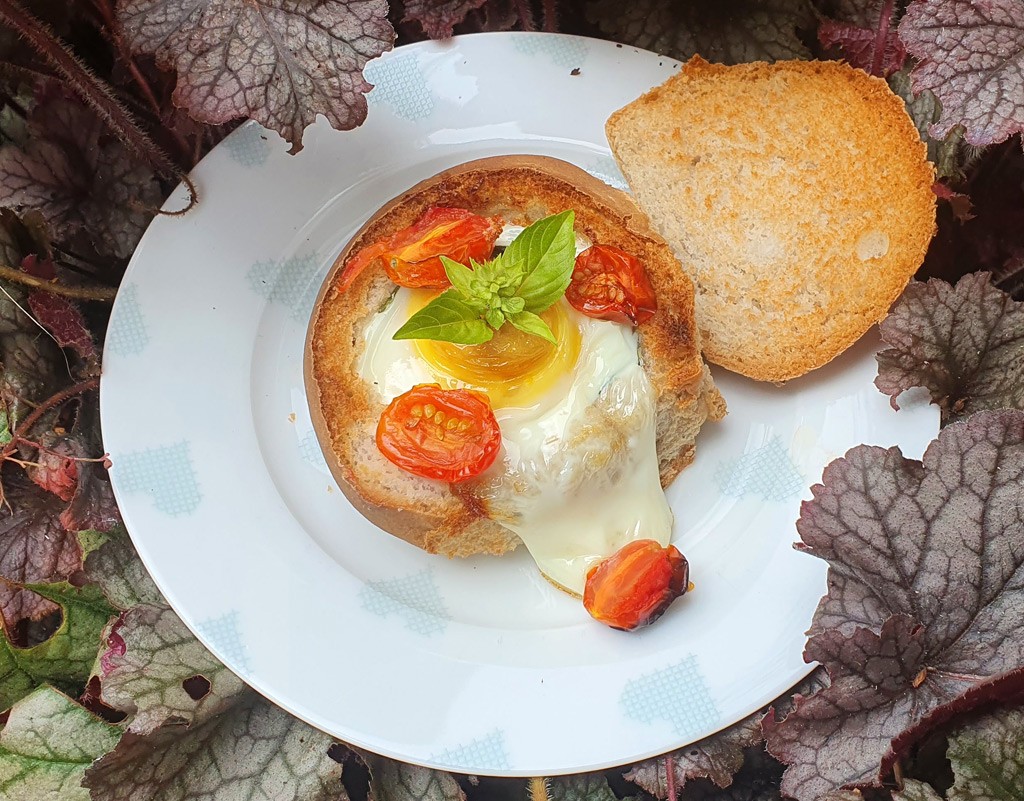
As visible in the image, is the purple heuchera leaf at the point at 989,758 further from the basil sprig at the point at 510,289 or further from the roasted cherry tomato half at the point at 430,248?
the roasted cherry tomato half at the point at 430,248

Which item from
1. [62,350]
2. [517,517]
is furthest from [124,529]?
[517,517]

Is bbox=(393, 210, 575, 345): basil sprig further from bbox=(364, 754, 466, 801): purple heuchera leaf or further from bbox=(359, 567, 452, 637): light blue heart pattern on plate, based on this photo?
bbox=(364, 754, 466, 801): purple heuchera leaf

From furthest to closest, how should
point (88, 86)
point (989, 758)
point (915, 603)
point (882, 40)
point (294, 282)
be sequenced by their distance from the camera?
point (294, 282) < point (882, 40) < point (88, 86) < point (915, 603) < point (989, 758)

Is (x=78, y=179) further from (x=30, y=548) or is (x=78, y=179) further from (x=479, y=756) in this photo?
(x=479, y=756)

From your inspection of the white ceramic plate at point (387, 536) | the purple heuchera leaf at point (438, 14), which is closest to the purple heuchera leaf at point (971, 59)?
the white ceramic plate at point (387, 536)

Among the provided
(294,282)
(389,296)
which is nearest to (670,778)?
(389,296)

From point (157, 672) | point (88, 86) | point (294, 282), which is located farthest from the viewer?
point (294, 282)

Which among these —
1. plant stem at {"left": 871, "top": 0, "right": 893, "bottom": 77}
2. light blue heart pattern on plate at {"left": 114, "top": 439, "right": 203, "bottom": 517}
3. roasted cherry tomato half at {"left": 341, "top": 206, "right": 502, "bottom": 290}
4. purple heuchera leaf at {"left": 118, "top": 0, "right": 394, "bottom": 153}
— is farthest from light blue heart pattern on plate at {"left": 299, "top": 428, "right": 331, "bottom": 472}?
plant stem at {"left": 871, "top": 0, "right": 893, "bottom": 77}
